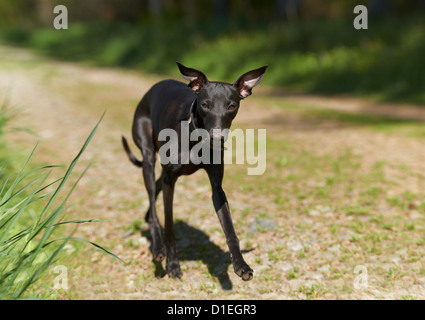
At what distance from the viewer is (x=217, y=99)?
3.65 m

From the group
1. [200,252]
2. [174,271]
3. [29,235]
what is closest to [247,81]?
[174,271]

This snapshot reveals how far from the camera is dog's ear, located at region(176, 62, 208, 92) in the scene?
3740mm

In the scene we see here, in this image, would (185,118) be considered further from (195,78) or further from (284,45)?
(284,45)

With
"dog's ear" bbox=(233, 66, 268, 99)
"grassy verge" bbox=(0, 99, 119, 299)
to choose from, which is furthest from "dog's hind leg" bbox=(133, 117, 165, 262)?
"dog's ear" bbox=(233, 66, 268, 99)

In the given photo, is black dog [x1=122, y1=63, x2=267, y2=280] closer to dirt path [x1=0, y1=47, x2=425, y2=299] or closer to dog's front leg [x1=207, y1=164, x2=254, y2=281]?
dog's front leg [x1=207, y1=164, x2=254, y2=281]

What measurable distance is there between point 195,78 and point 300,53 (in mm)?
16725

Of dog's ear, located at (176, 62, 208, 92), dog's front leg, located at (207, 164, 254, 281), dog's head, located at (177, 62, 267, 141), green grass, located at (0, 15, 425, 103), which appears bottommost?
dog's front leg, located at (207, 164, 254, 281)

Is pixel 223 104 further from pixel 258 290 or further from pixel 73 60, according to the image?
pixel 73 60

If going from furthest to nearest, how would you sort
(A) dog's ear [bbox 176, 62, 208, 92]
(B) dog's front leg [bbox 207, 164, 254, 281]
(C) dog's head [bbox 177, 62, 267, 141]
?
(B) dog's front leg [bbox 207, 164, 254, 281]
(A) dog's ear [bbox 176, 62, 208, 92]
(C) dog's head [bbox 177, 62, 267, 141]

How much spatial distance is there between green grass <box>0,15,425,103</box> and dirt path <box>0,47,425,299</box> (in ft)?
19.9

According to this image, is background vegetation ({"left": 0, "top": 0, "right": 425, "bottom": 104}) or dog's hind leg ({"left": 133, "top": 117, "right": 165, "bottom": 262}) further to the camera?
background vegetation ({"left": 0, "top": 0, "right": 425, "bottom": 104})

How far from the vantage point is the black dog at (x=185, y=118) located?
3652 millimetres

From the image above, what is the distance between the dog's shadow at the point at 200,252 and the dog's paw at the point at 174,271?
189 millimetres

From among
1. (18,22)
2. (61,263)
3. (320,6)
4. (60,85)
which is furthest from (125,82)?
(18,22)
